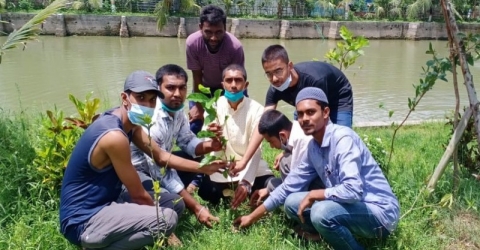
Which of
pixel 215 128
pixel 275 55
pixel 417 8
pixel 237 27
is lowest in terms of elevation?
pixel 215 128

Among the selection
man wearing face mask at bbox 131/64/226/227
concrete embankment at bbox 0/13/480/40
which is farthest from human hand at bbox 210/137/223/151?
concrete embankment at bbox 0/13/480/40

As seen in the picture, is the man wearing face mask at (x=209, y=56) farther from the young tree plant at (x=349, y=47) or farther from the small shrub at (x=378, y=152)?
the small shrub at (x=378, y=152)

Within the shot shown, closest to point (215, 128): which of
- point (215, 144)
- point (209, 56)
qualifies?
point (215, 144)

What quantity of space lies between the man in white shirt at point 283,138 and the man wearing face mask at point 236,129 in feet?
0.53

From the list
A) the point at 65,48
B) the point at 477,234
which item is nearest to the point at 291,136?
the point at 477,234

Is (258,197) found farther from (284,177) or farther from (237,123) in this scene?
(237,123)

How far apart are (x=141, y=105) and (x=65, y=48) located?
689 inches

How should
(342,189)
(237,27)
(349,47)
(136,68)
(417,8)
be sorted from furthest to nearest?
(417,8), (237,27), (136,68), (349,47), (342,189)

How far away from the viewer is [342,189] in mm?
2566

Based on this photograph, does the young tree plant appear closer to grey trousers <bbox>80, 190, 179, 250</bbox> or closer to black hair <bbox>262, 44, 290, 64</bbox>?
black hair <bbox>262, 44, 290, 64</bbox>

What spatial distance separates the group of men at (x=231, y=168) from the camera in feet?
8.55

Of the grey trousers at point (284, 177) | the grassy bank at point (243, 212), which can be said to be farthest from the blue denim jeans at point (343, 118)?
the grey trousers at point (284, 177)

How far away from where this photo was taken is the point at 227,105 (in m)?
3.59

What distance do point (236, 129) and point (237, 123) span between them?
52 mm
